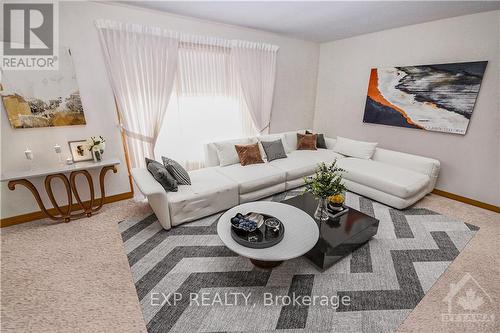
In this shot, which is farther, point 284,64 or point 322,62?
point 322,62

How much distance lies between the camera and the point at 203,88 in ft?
12.2

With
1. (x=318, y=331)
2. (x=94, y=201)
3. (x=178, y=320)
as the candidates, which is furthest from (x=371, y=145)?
(x=94, y=201)

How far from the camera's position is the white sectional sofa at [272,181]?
2.69 metres

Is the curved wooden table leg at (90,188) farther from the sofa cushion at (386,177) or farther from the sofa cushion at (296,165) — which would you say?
the sofa cushion at (386,177)

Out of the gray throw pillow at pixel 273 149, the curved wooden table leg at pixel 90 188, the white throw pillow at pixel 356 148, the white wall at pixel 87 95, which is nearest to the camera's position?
the white wall at pixel 87 95

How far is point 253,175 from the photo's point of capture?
330 cm

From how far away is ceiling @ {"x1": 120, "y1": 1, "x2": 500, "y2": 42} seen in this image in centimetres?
282

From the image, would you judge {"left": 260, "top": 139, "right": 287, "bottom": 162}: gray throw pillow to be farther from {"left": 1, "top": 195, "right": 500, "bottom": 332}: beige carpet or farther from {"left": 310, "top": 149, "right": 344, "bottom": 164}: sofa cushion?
{"left": 1, "top": 195, "right": 500, "bottom": 332}: beige carpet

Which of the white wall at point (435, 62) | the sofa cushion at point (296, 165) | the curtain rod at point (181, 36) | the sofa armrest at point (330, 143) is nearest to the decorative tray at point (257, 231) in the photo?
the sofa cushion at point (296, 165)

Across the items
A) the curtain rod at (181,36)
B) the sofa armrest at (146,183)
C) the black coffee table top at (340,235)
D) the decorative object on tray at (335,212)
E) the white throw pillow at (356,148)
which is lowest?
the black coffee table top at (340,235)

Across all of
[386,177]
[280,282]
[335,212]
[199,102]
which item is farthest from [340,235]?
[199,102]

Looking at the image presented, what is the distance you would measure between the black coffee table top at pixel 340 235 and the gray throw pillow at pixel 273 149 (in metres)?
1.37

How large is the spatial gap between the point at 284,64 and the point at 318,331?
437 cm

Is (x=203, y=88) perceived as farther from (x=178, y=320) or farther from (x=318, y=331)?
(x=318, y=331)
